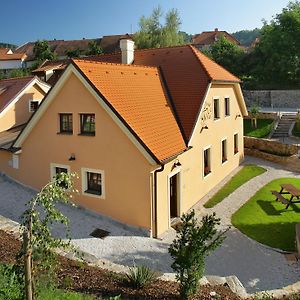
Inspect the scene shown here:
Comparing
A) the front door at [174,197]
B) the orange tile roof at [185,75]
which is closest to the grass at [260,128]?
the orange tile roof at [185,75]

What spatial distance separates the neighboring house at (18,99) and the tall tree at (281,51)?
3027 cm

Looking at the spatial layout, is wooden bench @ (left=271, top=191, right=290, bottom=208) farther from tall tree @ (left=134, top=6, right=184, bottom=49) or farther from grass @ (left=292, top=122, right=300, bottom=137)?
tall tree @ (left=134, top=6, right=184, bottom=49)

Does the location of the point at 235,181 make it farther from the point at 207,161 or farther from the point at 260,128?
the point at 260,128

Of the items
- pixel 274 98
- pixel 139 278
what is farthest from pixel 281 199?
pixel 274 98

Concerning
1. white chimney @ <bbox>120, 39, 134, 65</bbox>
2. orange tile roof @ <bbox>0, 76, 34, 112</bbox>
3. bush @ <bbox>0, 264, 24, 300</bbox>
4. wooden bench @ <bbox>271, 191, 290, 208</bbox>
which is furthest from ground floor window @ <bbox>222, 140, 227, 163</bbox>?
bush @ <bbox>0, 264, 24, 300</bbox>

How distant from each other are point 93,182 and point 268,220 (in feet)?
26.8

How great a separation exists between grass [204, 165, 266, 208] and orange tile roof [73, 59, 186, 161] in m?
4.32

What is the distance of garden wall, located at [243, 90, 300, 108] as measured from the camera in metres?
44.6

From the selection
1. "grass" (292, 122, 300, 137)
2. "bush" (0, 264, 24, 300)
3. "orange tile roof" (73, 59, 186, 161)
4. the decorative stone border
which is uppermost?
"orange tile roof" (73, 59, 186, 161)

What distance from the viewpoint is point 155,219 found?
14766mm

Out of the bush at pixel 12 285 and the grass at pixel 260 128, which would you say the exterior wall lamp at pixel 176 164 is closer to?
the bush at pixel 12 285

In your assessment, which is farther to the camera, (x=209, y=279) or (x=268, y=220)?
(x=268, y=220)

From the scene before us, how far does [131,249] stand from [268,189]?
35.3 feet

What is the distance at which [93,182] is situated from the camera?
16562mm
